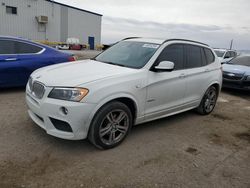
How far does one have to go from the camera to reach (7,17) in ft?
97.7

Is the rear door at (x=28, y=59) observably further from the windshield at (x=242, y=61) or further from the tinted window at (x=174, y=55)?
the windshield at (x=242, y=61)

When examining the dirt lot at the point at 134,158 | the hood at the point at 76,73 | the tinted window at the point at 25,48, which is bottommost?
the dirt lot at the point at 134,158

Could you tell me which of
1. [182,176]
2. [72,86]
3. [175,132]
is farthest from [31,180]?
[175,132]

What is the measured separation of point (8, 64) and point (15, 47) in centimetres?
53

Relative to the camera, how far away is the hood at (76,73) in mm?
3336

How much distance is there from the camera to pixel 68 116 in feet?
10.3

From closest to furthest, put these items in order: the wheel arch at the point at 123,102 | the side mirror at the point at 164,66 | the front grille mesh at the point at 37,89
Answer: the wheel arch at the point at 123,102, the front grille mesh at the point at 37,89, the side mirror at the point at 164,66

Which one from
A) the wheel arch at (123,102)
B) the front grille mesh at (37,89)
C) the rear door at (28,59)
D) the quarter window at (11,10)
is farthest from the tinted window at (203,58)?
the quarter window at (11,10)

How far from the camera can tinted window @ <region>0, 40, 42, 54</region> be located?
596 centimetres

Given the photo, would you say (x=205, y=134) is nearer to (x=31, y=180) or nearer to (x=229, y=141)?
(x=229, y=141)

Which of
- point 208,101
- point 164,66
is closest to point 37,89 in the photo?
point 164,66

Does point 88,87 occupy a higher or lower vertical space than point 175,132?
higher

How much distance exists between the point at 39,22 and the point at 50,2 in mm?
3376

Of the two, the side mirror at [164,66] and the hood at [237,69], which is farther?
the hood at [237,69]
